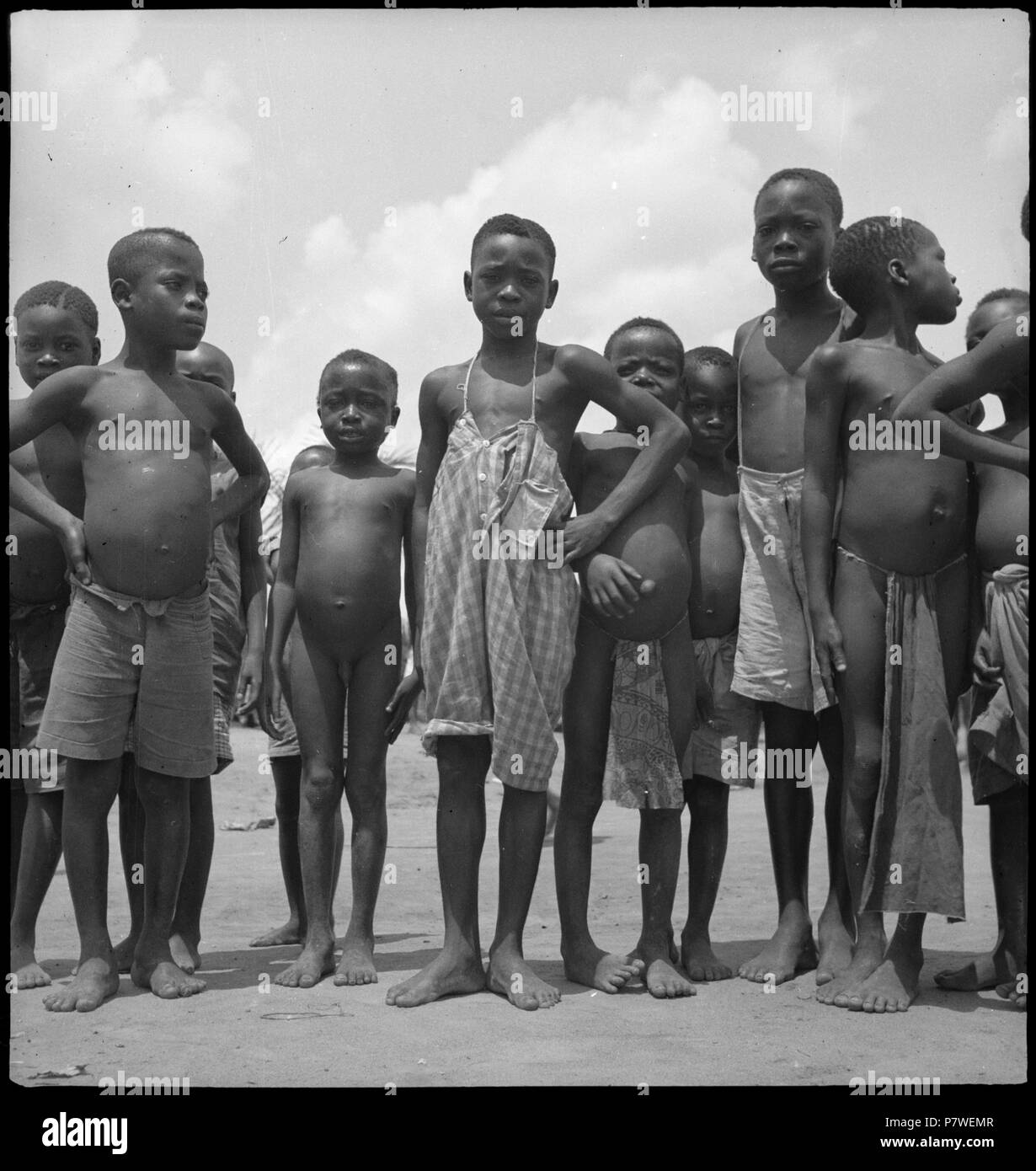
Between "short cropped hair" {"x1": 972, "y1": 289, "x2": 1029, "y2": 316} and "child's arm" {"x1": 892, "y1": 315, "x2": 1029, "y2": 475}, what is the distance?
0.57 meters

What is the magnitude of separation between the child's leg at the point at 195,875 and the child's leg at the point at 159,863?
385 mm

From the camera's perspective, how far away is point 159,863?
14.5ft

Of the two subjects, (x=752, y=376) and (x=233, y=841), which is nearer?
(x=752, y=376)

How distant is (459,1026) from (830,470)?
2.00 m

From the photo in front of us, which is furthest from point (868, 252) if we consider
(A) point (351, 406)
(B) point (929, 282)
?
(A) point (351, 406)

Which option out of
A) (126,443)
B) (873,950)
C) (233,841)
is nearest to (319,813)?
(126,443)

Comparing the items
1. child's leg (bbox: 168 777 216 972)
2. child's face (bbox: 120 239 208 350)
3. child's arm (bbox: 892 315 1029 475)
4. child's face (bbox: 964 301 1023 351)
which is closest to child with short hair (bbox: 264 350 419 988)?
child's leg (bbox: 168 777 216 972)

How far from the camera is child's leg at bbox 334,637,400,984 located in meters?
4.63

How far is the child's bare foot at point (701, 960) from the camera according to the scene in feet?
14.6

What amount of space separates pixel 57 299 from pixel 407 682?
6.08 feet

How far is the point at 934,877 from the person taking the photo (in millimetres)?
4059

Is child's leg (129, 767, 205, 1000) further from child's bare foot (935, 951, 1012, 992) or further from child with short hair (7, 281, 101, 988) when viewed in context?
child's bare foot (935, 951, 1012, 992)

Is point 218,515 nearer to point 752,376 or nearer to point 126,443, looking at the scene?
point 126,443

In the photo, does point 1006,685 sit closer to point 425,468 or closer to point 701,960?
point 701,960
